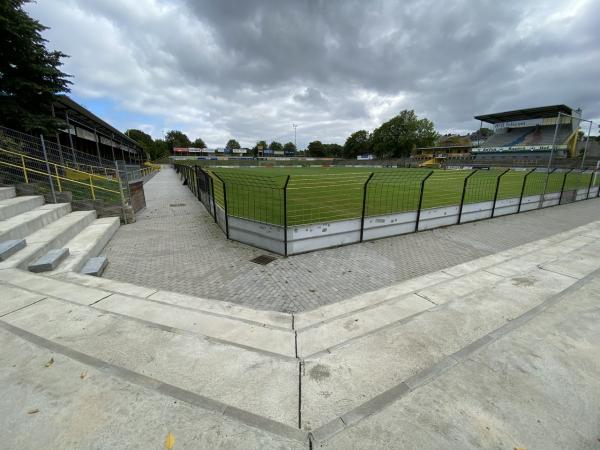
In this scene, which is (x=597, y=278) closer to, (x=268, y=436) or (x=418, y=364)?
(x=418, y=364)

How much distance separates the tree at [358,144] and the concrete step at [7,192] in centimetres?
12663

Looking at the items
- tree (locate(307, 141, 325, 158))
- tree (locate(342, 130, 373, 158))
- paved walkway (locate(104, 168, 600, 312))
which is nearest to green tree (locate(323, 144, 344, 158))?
tree (locate(307, 141, 325, 158))

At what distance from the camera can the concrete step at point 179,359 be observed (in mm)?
2230

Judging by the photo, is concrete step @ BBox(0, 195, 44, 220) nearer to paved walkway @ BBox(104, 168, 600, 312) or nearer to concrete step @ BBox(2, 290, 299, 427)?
paved walkway @ BBox(104, 168, 600, 312)

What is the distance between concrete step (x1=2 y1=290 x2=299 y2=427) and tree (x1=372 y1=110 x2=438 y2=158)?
104 metres

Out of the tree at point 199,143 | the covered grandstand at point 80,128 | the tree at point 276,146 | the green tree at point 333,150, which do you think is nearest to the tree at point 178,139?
the tree at point 199,143

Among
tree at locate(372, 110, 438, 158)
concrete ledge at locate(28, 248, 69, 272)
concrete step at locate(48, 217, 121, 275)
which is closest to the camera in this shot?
concrete ledge at locate(28, 248, 69, 272)

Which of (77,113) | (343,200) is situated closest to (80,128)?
(77,113)

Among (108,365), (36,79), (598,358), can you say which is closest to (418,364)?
(598,358)

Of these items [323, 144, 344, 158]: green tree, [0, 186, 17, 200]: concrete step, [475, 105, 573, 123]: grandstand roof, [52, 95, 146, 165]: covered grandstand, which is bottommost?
[0, 186, 17, 200]: concrete step

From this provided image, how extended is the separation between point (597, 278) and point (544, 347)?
3.26m

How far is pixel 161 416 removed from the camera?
6.75 feet

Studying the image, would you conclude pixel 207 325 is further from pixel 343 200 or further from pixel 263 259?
pixel 343 200

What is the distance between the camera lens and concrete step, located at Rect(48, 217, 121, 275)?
519 cm
